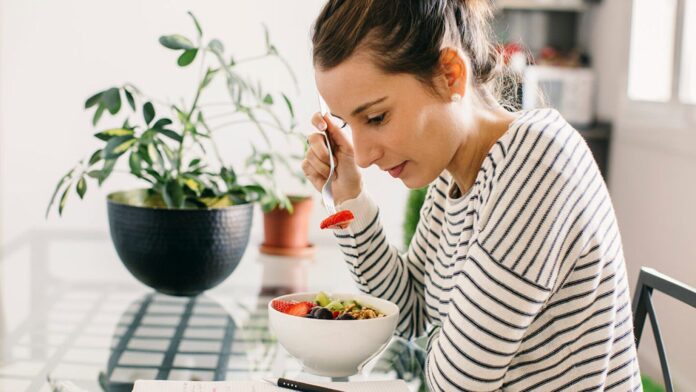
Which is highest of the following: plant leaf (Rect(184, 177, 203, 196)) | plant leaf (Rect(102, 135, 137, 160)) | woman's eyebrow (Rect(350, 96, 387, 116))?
woman's eyebrow (Rect(350, 96, 387, 116))

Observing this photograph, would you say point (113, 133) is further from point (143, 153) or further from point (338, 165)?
point (338, 165)

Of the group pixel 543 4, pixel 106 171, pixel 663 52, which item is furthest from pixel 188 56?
pixel 543 4

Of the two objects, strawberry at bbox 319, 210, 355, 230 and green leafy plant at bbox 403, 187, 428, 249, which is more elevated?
strawberry at bbox 319, 210, 355, 230

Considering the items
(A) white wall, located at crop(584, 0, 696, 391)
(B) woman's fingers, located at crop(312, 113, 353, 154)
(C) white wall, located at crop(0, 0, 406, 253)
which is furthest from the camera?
(A) white wall, located at crop(584, 0, 696, 391)

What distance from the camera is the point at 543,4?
362 cm

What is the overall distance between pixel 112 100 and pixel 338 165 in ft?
1.54

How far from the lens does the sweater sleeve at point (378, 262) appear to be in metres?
1.35

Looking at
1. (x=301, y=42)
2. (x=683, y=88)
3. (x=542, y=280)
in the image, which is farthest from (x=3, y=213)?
(x=683, y=88)

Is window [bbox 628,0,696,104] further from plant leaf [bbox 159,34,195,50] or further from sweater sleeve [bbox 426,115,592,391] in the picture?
sweater sleeve [bbox 426,115,592,391]

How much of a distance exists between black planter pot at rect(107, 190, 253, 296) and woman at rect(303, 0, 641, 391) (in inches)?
19.8

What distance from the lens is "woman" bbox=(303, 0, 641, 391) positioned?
917mm

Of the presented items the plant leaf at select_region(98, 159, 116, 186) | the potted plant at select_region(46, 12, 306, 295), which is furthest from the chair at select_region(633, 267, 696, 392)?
the plant leaf at select_region(98, 159, 116, 186)

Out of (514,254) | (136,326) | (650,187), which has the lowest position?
(650,187)

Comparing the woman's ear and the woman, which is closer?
the woman
